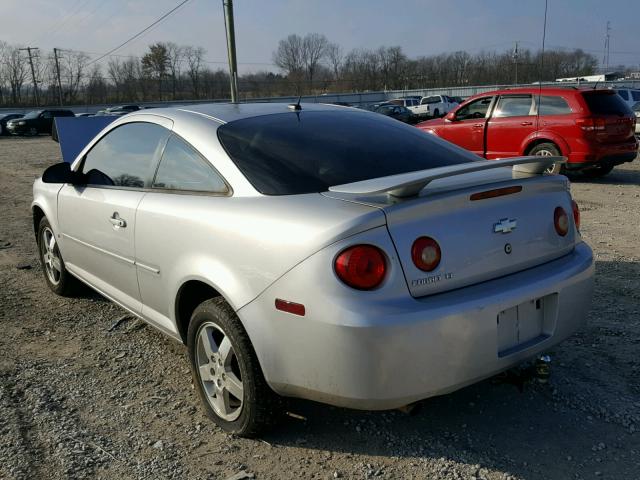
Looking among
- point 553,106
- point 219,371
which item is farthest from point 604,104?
point 219,371

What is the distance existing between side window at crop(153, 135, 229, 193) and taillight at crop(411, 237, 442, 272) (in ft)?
3.32

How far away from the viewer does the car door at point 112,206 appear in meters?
3.49

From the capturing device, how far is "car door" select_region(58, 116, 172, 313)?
3.49 meters

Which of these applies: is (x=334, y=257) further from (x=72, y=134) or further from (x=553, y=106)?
(x=553, y=106)

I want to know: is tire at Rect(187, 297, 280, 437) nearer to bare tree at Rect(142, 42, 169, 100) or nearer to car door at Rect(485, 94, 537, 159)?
car door at Rect(485, 94, 537, 159)

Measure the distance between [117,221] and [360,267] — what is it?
1.90 meters

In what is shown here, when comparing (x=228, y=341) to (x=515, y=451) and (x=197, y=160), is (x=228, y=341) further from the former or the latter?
(x=515, y=451)

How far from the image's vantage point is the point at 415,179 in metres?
→ 2.45

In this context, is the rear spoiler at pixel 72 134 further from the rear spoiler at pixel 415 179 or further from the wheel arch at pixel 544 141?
the rear spoiler at pixel 415 179

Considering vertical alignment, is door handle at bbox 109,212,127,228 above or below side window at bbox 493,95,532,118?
below

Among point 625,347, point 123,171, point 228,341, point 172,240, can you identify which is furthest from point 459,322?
point 123,171

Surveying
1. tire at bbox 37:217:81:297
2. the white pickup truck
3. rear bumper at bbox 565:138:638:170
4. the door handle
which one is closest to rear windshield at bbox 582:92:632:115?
rear bumper at bbox 565:138:638:170

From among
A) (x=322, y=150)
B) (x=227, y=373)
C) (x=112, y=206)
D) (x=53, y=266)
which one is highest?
(x=322, y=150)

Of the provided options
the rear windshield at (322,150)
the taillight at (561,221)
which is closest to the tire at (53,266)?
the rear windshield at (322,150)
